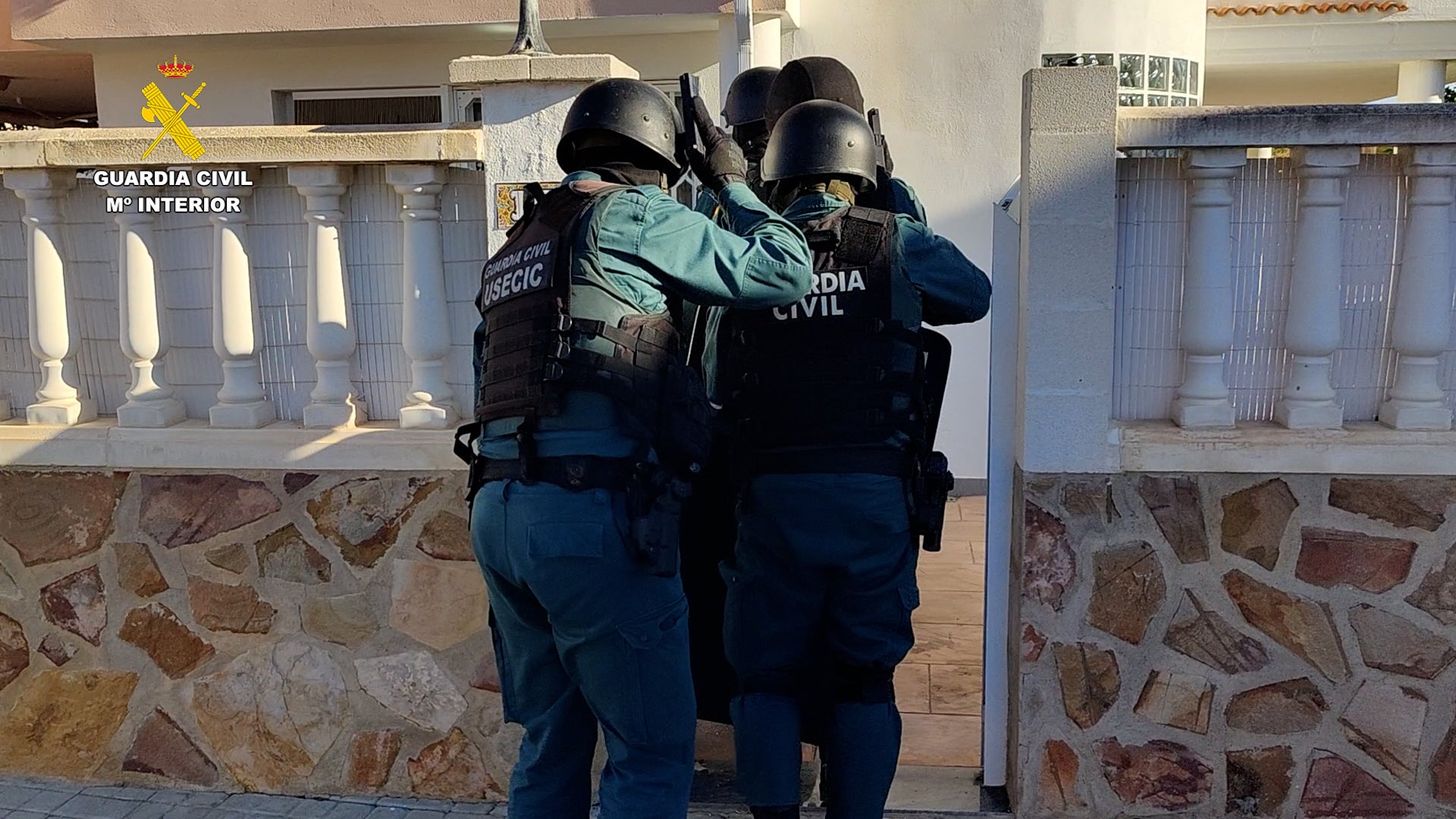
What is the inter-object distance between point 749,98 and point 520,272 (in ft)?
5.22

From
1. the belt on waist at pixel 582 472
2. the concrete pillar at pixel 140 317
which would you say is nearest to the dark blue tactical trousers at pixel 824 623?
the belt on waist at pixel 582 472

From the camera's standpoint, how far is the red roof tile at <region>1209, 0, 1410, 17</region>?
29.8 ft

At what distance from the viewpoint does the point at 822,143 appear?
2.86m

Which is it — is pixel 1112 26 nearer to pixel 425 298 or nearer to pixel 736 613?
pixel 425 298

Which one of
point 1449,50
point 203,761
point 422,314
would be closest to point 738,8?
point 422,314

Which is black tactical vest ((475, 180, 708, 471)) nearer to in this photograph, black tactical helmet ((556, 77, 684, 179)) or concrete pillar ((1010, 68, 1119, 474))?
black tactical helmet ((556, 77, 684, 179))

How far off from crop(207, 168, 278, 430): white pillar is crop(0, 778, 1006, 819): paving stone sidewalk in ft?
3.69

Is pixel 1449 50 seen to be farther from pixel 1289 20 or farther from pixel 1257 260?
pixel 1257 260

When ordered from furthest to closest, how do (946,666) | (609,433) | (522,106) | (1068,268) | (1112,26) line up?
(1112,26) < (946,666) < (522,106) < (1068,268) < (609,433)

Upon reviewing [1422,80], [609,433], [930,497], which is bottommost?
[930,497]

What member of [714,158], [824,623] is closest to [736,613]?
[824,623]

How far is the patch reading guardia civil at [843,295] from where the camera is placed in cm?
280

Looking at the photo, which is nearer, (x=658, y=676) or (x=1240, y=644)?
(x=658, y=676)

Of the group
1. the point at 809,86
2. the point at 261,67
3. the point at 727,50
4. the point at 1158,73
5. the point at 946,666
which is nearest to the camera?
the point at 809,86
